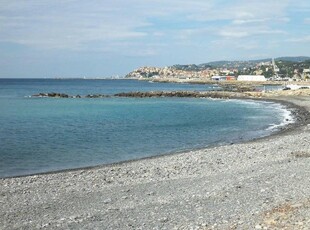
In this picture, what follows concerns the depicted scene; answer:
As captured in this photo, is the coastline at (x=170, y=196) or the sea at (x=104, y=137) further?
the sea at (x=104, y=137)

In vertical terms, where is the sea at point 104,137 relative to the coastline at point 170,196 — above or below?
below

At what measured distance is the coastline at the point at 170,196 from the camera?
1029 cm

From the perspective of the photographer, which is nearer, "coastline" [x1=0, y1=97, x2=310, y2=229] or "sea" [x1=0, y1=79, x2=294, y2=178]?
"coastline" [x1=0, y1=97, x2=310, y2=229]

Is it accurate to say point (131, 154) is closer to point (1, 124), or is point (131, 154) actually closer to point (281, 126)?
point (281, 126)

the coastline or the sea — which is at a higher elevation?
the coastline

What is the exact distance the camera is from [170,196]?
12.9 metres

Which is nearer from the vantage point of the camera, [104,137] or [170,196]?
[170,196]

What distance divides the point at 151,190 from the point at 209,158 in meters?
6.91

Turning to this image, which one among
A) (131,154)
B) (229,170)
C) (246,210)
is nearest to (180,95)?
(131,154)

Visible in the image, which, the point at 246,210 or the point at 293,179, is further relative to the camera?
the point at 293,179

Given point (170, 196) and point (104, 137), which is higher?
point (170, 196)

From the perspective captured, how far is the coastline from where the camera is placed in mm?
10289

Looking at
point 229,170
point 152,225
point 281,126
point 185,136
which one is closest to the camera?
point 152,225

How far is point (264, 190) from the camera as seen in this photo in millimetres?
12852
